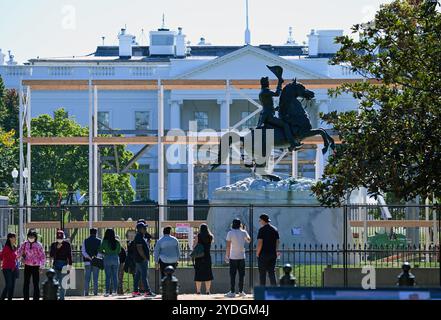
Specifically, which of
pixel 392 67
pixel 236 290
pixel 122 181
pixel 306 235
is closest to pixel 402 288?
pixel 392 67

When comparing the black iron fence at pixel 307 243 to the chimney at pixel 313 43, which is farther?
the chimney at pixel 313 43

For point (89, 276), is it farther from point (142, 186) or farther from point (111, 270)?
point (142, 186)

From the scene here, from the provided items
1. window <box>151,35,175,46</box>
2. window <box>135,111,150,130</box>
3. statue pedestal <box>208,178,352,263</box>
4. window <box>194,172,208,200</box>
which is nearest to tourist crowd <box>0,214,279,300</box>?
statue pedestal <box>208,178,352,263</box>

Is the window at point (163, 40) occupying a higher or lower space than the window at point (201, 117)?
higher

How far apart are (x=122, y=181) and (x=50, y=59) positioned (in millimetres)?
26542

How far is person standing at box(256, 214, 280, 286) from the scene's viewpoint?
2730 cm

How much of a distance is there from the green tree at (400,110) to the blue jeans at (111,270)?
16.2ft

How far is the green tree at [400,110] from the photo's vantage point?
2675 centimetres

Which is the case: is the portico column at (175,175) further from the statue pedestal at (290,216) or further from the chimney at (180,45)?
the statue pedestal at (290,216)

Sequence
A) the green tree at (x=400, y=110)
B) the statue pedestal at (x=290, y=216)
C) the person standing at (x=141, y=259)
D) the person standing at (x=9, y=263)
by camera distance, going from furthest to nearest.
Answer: the statue pedestal at (x=290, y=216)
the person standing at (x=141, y=259)
the person standing at (x=9, y=263)
the green tree at (x=400, y=110)

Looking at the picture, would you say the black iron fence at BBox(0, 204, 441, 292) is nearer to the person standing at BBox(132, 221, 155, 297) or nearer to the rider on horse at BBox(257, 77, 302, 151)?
the person standing at BBox(132, 221, 155, 297)

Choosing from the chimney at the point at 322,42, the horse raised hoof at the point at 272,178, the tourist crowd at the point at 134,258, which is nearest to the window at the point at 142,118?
the chimney at the point at 322,42

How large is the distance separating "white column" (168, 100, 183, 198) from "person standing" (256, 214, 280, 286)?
5929 centimetres
